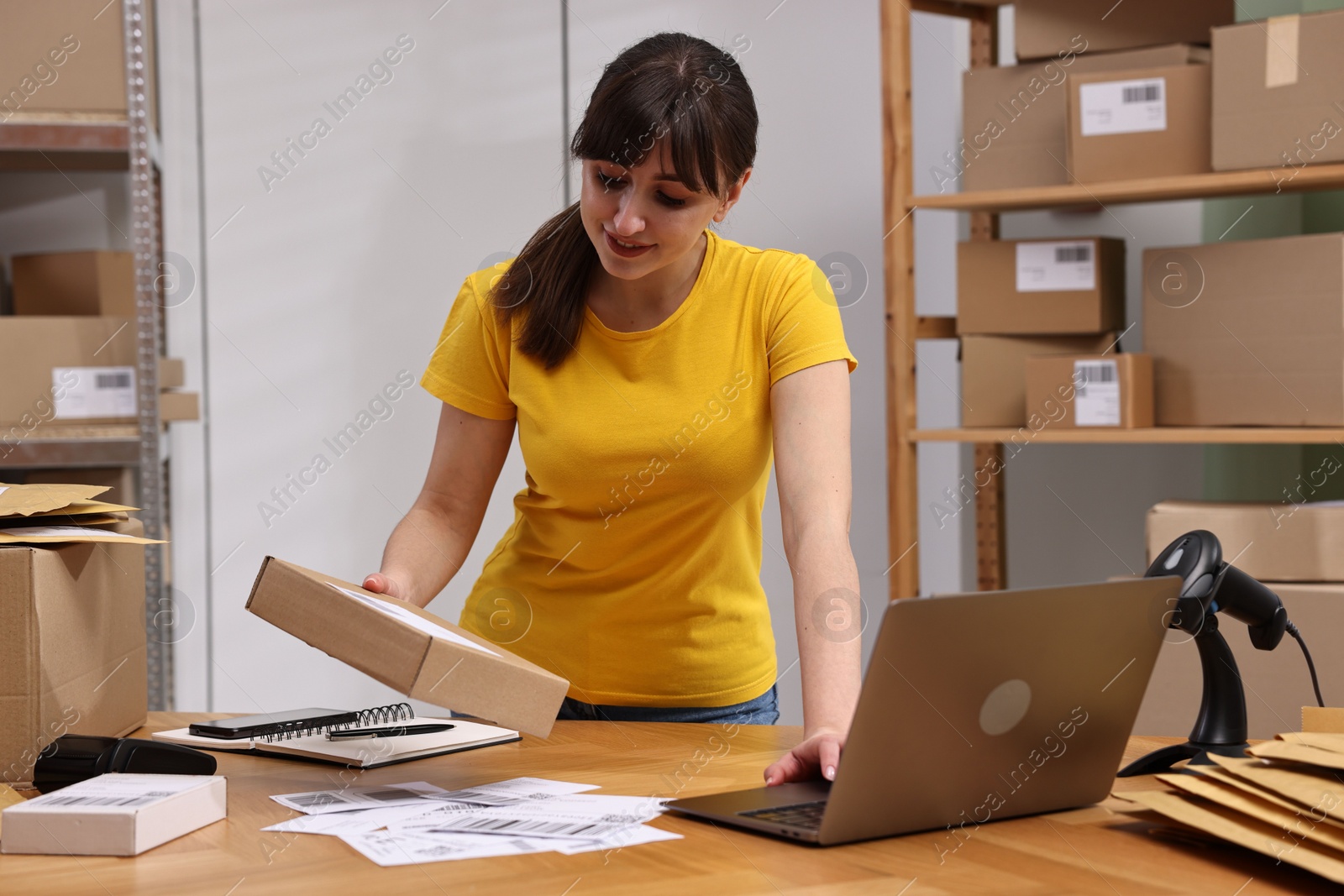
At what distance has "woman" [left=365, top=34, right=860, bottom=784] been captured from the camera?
4.33 ft

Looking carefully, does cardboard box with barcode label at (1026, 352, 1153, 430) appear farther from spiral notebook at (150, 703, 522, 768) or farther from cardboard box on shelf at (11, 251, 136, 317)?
cardboard box on shelf at (11, 251, 136, 317)

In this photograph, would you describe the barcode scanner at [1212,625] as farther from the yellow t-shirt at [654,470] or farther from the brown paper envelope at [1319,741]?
the yellow t-shirt at [654,470]

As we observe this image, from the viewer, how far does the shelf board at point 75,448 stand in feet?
7.15

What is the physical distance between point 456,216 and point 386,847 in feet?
6.74

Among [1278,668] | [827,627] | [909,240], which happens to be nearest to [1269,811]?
[827,627]

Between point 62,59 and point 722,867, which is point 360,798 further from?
point 62,59

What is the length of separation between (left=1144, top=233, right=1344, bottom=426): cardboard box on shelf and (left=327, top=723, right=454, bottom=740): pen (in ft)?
5.11

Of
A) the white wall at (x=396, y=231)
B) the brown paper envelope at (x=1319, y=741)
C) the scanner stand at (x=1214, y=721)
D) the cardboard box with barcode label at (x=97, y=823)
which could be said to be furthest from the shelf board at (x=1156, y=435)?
the cardboard box with barcode label at (x=97, y=823)

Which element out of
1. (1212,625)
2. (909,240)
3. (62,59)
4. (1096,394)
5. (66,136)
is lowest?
(1212,625)

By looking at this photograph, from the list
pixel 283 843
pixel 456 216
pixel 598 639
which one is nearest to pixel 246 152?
pixel 456 216

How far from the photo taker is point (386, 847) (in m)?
0.86

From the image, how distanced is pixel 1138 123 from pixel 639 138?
136 centimetres

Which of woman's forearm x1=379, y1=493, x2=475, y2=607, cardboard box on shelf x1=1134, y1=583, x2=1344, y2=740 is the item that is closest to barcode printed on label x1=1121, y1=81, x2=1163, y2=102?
cardboard box on shelf x1=1134, y1=583, x2=1344, y2=740

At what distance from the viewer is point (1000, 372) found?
2.41m
